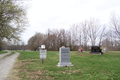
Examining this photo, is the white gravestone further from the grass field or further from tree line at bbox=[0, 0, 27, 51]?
tree line at bbox=[0, 0, 27, 51]

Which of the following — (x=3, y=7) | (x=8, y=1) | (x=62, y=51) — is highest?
(x=8, y=1)

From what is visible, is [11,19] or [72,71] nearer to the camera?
[72,71]

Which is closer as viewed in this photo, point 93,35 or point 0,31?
point 0,31

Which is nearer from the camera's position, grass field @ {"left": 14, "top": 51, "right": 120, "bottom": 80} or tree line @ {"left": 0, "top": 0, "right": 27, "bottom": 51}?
grass field @ {"left": 14, "top": 51, "right": 120, "bottom": 80}

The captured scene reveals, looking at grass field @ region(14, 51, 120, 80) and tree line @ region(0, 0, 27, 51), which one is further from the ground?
tree line @ region(0, 0, 27, 51)

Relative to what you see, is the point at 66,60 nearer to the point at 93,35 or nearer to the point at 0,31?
the point at 0,31

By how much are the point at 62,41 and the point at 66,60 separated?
143 ft

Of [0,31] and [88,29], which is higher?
[88,29]

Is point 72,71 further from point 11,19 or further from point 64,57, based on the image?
point 11,19

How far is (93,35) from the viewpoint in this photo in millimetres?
41000

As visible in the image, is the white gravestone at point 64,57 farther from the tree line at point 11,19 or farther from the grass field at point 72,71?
the tree line at point 11,19

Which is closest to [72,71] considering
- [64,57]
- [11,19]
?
[64,57]

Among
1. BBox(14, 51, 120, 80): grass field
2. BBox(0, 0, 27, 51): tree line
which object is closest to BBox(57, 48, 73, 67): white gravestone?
BBox(14, 51, 120, 80): grass field

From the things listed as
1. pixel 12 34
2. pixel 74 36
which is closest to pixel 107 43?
pixel 74 36
